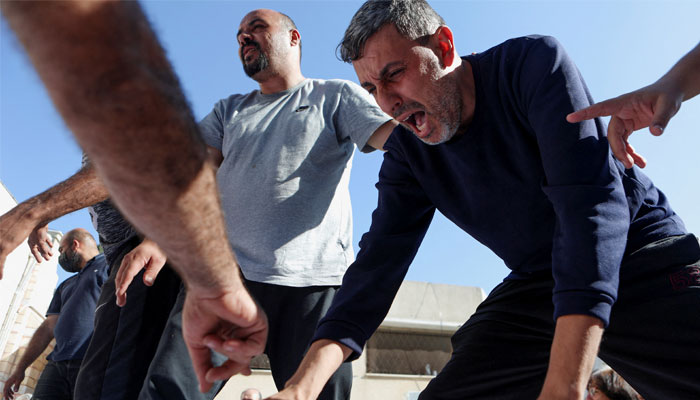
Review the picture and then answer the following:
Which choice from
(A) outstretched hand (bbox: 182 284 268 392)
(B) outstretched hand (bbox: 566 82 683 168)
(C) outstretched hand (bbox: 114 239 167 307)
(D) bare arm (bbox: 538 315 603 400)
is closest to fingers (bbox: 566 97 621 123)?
(B) outstretched hand (bbox: 566 82 683 168)

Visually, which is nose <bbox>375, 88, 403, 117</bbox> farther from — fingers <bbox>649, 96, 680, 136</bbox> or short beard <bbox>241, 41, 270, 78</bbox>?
short beard <bbox>241, 41, 270, 78</bbox>

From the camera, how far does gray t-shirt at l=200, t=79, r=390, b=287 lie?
8.25ft

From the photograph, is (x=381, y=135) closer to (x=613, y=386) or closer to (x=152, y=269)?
(x=152, y=269)

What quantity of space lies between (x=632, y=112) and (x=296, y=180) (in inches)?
58.9

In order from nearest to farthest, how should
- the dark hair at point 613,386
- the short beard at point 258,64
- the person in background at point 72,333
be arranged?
the short beard at point 258,64, the dark hair at point 613,386, the person in background at point 72,333

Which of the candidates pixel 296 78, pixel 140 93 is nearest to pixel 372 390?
pixel 296 78

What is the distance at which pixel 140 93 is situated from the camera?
862 millimetres

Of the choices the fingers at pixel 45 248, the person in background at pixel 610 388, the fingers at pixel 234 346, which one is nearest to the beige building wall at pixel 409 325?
the person in background at pixel 610 388

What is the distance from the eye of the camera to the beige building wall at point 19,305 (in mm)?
10914

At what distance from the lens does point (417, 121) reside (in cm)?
219

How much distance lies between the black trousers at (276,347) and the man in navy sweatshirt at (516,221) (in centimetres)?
34

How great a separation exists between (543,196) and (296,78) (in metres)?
1.68

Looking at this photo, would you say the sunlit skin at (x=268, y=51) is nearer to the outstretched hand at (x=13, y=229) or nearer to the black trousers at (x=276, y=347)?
the black trousers at (x=276, y=347)

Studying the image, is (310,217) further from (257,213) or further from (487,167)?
(487,167)
